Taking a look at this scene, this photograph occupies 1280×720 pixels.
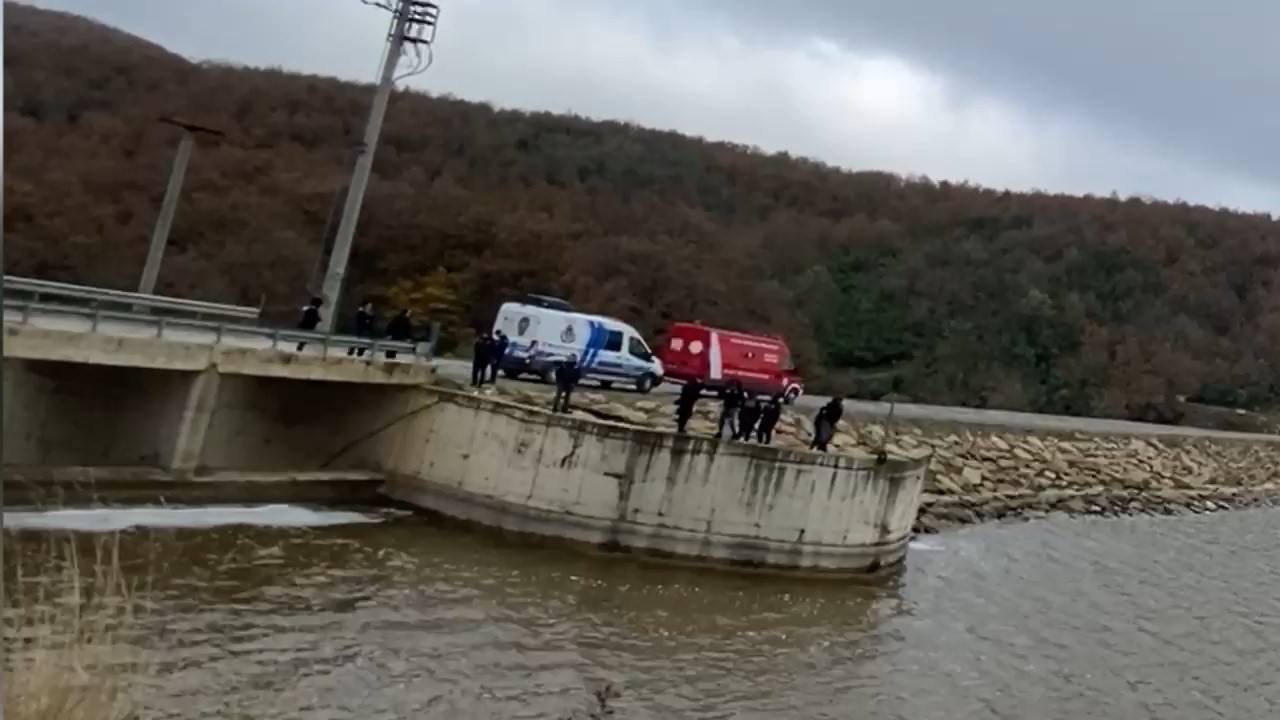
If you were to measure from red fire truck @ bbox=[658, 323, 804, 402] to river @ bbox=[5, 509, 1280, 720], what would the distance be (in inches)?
297

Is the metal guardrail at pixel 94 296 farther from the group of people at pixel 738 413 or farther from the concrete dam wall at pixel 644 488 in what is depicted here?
the group of people at pixel 738 413

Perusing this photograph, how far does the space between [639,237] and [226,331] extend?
122 ft

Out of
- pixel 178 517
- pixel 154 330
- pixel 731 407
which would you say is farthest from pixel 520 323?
pixel 178 517

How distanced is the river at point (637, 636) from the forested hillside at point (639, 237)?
71.5ft

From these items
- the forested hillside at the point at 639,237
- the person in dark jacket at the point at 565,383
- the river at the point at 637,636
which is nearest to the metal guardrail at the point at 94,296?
the river at the point at 637,636

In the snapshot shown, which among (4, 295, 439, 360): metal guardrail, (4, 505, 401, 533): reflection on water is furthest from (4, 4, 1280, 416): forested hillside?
(4, 505, 401, 533): reflection on water

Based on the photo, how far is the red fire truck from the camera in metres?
28.5

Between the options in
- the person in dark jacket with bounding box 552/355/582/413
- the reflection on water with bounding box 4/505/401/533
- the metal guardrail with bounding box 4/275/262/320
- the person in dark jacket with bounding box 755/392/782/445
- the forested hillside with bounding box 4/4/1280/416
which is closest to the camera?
the reflection on water with bounding box 4/505/401/533

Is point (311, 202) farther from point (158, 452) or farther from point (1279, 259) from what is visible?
point (1279, 259)

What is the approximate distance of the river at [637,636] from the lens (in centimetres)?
1221

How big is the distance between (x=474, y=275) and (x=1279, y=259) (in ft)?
176

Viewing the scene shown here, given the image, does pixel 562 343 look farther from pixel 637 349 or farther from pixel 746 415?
pixel 746 415

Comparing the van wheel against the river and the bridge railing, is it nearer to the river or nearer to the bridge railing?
the bridge railing

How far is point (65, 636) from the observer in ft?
34.3
